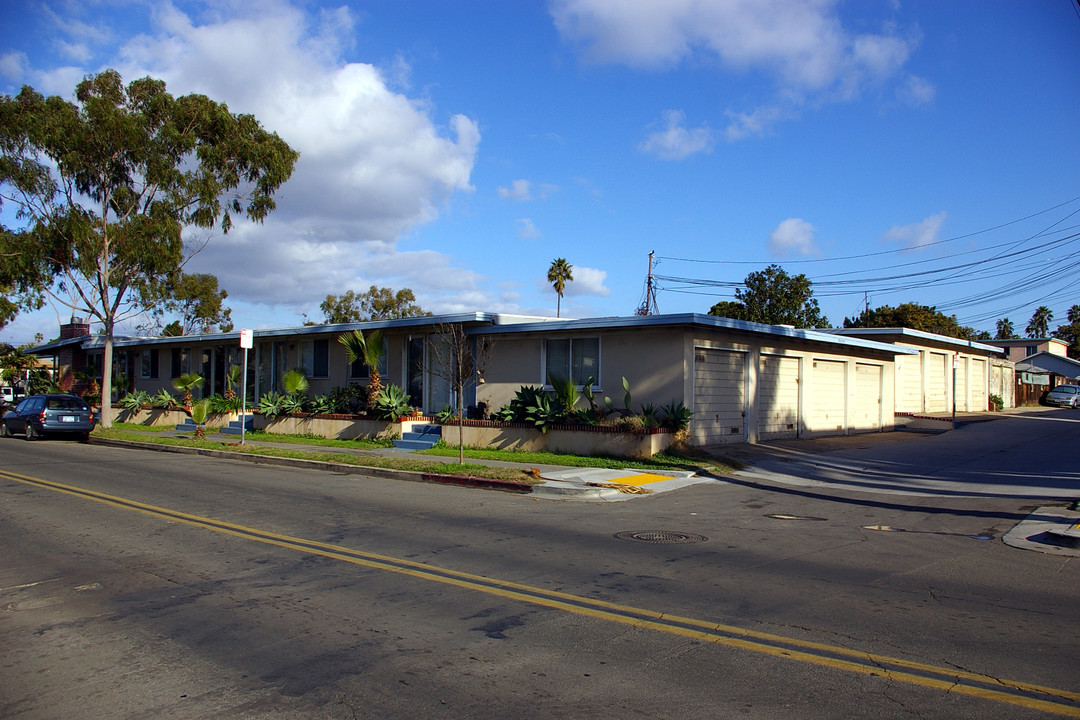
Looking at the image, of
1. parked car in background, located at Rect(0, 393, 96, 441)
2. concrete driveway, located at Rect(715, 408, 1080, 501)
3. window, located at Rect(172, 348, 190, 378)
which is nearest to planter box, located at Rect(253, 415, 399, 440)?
parked car in background, located at Rect(0, 393, 96, 441)

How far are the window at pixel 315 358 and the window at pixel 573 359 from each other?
999 centimetres

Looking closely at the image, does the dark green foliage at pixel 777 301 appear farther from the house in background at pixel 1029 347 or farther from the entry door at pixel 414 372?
the entry door at pixel 414 372

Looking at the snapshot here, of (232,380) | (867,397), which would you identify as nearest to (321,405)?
(232,380)

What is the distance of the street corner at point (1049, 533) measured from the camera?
29.9ft

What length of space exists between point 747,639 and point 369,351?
1845 cm

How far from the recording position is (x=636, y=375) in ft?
62.6

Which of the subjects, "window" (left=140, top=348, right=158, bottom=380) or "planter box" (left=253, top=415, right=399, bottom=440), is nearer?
"planter box" (left=253, top=415, right=399, bottom=440)

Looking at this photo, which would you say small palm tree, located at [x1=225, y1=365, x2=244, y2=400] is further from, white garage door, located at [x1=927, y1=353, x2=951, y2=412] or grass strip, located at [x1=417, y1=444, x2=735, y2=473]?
white garage door, located at [x1=927, y1=353, x2=951, y2=412]

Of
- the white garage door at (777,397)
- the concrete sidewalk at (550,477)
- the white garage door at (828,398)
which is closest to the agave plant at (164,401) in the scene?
the concrete sidewalk at (550,477)

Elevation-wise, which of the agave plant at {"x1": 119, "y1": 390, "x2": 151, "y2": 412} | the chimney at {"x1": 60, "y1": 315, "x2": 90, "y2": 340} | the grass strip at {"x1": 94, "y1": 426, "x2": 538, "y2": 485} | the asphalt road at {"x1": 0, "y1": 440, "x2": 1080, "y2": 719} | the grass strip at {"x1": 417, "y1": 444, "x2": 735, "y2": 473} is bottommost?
the asphalt road at {"x1": 0, "y1": 440, "x2": 1080, "y2": 719}

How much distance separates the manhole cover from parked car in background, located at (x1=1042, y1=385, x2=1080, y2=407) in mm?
50601

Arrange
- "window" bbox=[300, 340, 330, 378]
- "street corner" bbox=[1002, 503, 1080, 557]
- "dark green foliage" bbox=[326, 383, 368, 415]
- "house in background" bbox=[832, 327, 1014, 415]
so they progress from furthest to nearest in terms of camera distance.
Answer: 1. "house in background" bbox=[832, 327, 1014, 415]
2. "window" bbox=[300, 340, 330, 378]
3. "dark green foliage" bbox=[326, 383, 368, 415]
4. "street corner" bbox=[1002, 503, 1080, 557]

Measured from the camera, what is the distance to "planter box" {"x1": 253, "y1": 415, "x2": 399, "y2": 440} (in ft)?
75.5

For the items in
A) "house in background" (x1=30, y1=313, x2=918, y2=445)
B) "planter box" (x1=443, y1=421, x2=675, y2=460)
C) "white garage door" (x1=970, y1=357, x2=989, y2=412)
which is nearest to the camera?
"planter box" (x1=443, y1=421, x2=675, y2=460)
